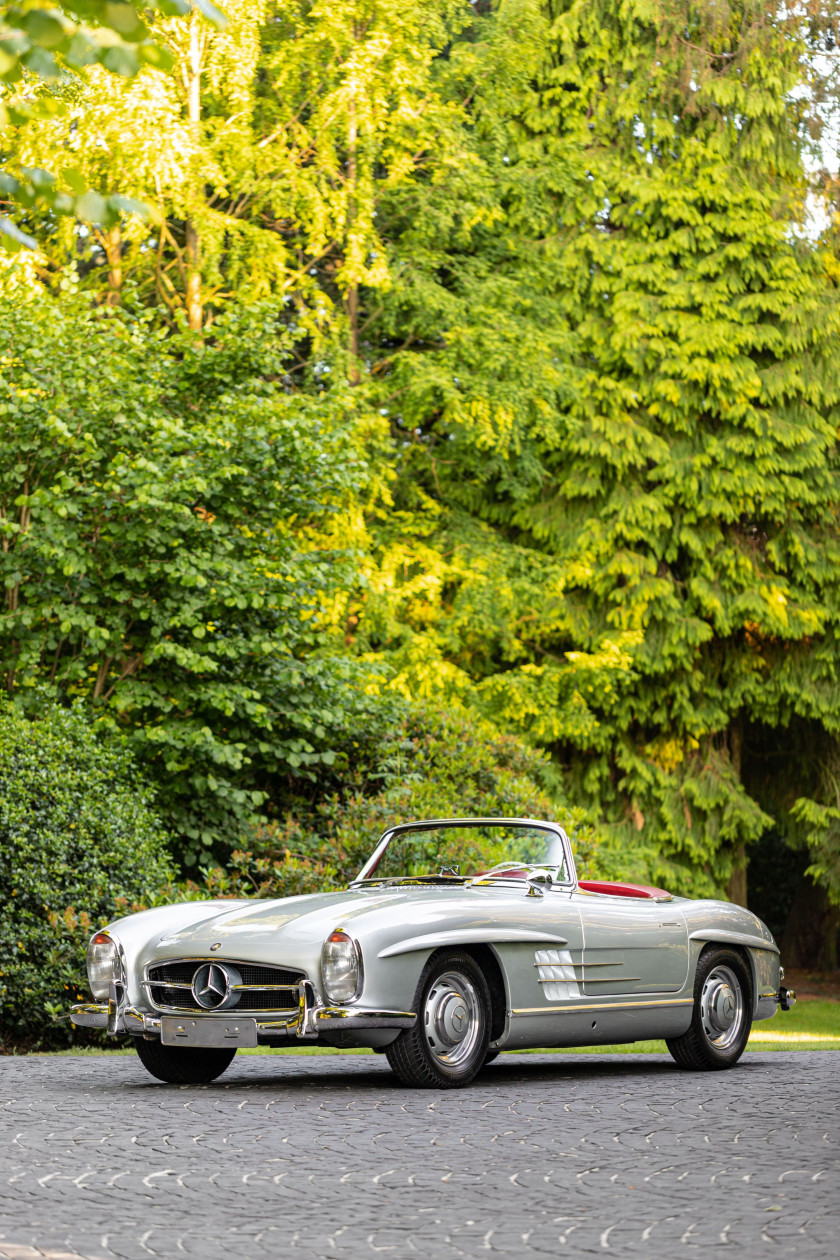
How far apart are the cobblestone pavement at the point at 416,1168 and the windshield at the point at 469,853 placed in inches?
47.7

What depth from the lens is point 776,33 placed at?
24.5 metres

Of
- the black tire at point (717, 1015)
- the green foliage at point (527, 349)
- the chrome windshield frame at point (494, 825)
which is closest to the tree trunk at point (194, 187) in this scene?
the green foliage at point (527, 349)

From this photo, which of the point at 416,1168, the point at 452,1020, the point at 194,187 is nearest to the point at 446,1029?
the point at 452,1020

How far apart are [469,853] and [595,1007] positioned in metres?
1.96

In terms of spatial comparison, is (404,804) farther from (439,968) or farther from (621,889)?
(439,968)

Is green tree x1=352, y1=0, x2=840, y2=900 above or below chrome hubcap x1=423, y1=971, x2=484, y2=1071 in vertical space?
above

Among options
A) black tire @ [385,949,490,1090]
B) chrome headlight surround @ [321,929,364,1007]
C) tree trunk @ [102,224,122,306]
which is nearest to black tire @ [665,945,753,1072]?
black tire @ [385,949,490,1090]

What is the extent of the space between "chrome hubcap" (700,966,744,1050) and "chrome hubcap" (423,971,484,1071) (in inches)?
79.6

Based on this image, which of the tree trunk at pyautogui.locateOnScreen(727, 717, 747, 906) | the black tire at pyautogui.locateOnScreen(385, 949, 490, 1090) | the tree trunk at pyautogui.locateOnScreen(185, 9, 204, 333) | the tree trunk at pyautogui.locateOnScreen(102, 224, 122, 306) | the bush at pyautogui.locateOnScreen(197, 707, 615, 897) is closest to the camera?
the black tire at pyautogui.locateOnScreen(385, 949, 490, 1090)

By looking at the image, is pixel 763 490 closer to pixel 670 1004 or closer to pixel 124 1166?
pixel 670 1004

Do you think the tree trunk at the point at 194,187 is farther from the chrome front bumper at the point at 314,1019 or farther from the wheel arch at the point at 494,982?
the chrome front bumper at the point at 314,1019

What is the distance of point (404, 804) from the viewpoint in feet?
50.2

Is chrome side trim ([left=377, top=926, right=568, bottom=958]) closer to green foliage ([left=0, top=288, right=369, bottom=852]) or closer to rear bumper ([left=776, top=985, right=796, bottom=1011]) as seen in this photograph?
rear bumper ([left=776, top=985, right=796, bottom=1011])

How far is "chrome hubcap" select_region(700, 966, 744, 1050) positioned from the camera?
9891 millimetres
